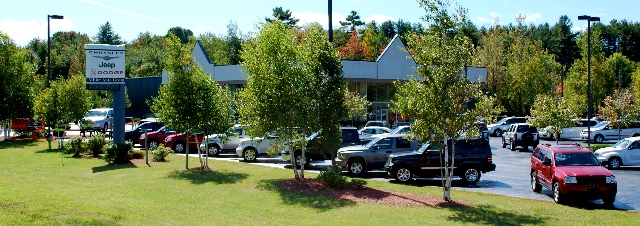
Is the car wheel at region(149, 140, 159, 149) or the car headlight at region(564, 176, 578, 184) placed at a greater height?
the car wheel at region(149, 140, 159, 149)

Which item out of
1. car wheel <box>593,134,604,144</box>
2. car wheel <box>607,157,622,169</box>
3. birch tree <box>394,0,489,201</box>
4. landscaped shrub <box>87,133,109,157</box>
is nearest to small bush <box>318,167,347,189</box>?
birch tree <box>394,0,489,201</box>

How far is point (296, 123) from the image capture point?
18.7m

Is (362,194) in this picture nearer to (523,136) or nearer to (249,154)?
(249,154)

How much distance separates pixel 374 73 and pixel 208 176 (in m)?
26.8

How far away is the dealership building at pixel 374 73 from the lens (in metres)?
44.7

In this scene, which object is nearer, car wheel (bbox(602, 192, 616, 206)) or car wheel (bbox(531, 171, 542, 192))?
car wheel (bbox(602, 192, 616, 206))

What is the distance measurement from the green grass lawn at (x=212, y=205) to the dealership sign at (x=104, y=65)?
514cm

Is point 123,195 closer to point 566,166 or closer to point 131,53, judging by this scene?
point 566,166

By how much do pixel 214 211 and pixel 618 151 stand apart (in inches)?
757

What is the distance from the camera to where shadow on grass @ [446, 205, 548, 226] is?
1362 cm

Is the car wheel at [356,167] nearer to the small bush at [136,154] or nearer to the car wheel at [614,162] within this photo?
the small bush at [136,154]

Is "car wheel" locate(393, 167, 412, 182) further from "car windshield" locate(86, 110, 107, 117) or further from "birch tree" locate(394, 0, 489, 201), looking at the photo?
"car windshield" locate(86, 110, 107, 117)

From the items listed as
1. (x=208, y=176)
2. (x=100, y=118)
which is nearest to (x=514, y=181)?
(x=208, y=176)

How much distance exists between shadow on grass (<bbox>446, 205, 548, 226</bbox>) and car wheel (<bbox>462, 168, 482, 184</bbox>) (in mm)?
5434
